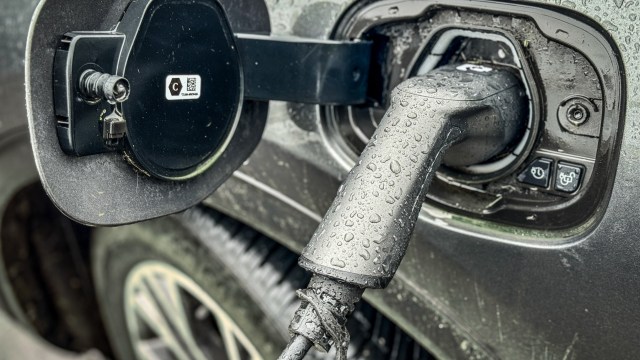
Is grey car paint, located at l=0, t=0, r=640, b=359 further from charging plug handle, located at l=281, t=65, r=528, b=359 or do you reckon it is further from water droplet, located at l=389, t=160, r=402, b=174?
water droplet, located at l=389, t=160, r=402, b=174

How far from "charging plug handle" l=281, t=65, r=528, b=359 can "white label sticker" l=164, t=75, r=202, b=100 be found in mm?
309

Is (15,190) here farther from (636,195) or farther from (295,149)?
(636,195)

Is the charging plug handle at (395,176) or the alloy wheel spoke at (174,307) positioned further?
the alloy wheel spoke at (174,307)

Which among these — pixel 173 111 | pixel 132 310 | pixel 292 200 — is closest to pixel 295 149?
pixel 292 200

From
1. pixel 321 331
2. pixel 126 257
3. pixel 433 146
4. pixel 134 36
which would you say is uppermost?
pixel 134 36

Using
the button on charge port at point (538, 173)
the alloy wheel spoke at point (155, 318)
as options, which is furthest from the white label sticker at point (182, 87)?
the alloy wheel spoke at point (155, 318)

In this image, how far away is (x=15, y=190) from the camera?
7.48 ft

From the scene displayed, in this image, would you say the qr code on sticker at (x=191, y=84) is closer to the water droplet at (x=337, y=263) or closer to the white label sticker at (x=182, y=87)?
the white label sticker at (x=182, y=87)

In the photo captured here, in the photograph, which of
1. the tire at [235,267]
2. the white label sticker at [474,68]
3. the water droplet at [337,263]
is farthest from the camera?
the tire at [235,267]

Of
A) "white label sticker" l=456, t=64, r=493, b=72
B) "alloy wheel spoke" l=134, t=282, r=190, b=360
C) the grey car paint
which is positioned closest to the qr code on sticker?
the grey car paint

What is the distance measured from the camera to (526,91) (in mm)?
1380

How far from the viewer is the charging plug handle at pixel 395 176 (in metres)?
1.16

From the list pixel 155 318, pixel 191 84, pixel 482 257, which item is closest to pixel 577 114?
pixel 482 257

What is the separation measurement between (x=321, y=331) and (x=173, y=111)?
1.46ft
